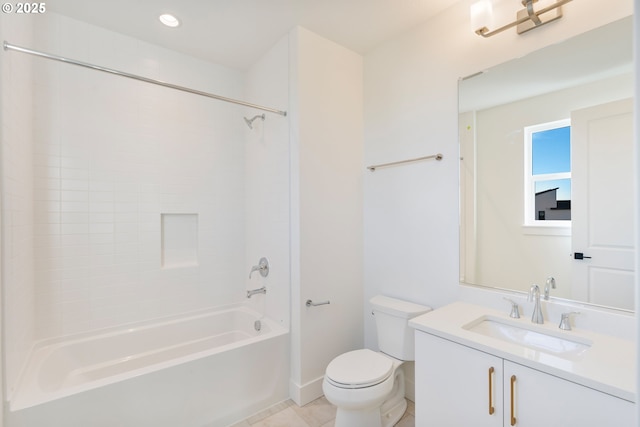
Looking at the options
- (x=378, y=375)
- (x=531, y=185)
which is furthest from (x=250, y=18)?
(x=378, y=375)

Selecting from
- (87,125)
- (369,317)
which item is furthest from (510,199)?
(87,125)

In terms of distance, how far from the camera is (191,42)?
90.6 inches

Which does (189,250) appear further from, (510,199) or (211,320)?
(510,199)

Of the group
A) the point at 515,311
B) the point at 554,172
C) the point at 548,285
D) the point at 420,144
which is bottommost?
the point at 515,311

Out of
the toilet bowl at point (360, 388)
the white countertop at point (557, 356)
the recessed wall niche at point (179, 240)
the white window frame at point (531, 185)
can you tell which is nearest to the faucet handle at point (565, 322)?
the white countertop at point (557, 356)

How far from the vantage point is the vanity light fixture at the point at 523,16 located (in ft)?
4.75

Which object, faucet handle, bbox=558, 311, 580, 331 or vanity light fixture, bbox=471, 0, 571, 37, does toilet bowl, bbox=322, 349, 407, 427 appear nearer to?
faucet handle, bbox=558, 311, 580, 331

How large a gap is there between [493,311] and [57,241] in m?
2.75

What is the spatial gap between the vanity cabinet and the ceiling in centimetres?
196

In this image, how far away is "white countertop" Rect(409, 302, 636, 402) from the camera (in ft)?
3.24

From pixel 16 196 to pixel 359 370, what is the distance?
6.83 ft

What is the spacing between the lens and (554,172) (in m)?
1.49

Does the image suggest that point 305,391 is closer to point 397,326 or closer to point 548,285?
point 397,326

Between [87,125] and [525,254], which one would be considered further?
[87,125]
